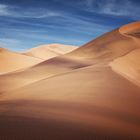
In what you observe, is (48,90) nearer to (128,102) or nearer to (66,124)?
(128,102)

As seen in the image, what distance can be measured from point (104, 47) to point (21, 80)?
35.5ft

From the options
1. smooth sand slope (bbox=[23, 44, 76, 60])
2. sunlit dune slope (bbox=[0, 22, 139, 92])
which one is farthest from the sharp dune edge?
smooth sand slope (bbox=[23, 44, 76, 60])

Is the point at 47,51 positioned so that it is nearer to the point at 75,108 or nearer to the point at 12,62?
the point at 12,62

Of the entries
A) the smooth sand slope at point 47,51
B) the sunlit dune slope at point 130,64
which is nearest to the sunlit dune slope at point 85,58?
the sunlit dune slope at point 130,64

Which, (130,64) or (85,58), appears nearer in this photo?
(130,64)

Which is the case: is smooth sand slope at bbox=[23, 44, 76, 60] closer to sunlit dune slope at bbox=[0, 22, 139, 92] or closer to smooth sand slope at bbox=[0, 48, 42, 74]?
smooth sand slope at bbox=[0, 48, 42, 74]

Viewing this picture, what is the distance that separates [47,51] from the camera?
78938 mm

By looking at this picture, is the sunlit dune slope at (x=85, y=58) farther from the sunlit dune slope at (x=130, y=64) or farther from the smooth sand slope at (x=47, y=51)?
the smooth sand slope at (x=47, y=51)

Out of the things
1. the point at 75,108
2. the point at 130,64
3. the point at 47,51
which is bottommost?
the point at 75,108

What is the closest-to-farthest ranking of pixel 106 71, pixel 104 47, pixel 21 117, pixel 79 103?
1. pixel 21 117
2. pixel 79 103
3. pixel 106 71
4. pixel 104 47

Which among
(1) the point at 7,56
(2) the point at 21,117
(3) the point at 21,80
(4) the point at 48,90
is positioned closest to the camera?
(2) the point at 21,117

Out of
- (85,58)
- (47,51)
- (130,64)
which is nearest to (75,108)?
Result: (130,64)

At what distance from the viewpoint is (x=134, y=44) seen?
23016 millimetres

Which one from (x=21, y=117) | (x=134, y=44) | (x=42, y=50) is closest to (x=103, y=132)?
(x=21, y=117)
